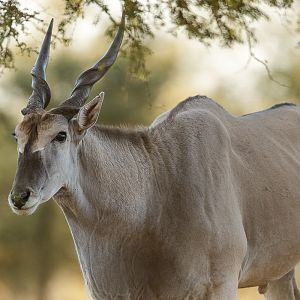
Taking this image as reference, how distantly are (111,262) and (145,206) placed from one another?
36 centimetres

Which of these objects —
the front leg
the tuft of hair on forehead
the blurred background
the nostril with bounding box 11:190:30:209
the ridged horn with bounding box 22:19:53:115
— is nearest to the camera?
the nostril with bounding box 11:190:30:209

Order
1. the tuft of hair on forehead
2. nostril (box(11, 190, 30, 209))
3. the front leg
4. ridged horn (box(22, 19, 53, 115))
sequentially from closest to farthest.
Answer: nostril (box(11, 190, 30, 209)) < the tuft of hair on forehead < ridged horn (box(22, 19, 53, 115)) < the front leg

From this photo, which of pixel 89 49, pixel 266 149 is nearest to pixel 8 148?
pixel 89 49

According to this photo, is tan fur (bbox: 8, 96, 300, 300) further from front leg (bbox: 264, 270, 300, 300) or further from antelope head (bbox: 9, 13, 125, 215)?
front leg (bbox: 264, 270, 300, 300)

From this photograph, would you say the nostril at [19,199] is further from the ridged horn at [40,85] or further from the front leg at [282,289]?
the front leg at [282,289]

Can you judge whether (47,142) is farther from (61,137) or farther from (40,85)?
(40,85)

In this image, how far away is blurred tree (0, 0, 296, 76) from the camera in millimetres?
6422

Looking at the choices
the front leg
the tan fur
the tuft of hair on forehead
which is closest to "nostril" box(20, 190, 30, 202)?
the tan fur

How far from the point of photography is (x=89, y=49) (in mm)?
19672

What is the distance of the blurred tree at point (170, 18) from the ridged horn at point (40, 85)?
110 millimetres

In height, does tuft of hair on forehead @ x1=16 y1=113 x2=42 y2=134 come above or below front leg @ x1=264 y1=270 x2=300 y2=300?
above

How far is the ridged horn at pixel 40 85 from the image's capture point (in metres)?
6.16

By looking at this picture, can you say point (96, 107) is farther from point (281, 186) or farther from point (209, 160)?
point (281, 186)

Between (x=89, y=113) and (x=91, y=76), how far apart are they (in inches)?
12.6
